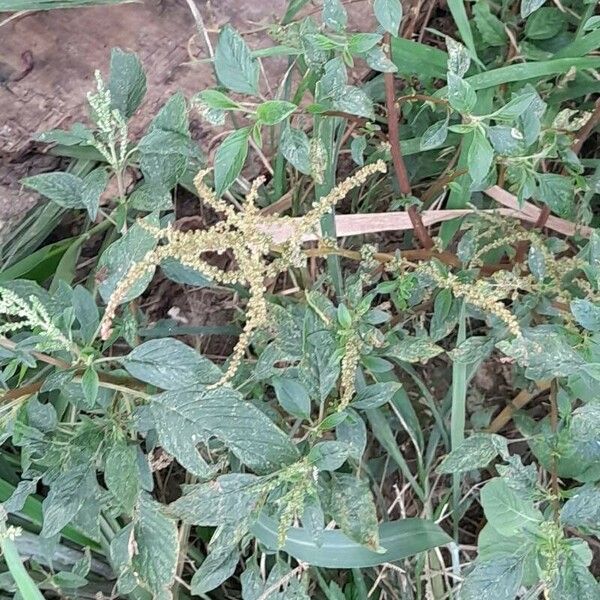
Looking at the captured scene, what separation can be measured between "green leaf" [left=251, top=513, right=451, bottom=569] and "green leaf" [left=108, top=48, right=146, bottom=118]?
1.74 feet

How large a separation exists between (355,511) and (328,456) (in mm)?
86

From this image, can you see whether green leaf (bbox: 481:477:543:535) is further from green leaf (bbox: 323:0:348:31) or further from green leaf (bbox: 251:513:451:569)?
green leaf (bbox: 323:0:348:31)

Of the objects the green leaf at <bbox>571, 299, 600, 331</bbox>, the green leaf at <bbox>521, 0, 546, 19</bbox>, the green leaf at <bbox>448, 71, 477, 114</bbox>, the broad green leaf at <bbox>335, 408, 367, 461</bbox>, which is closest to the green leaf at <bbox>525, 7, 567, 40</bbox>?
the green leaf at <bbox>521, 0, 546, 19</bbox>

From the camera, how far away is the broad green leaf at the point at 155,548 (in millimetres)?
875

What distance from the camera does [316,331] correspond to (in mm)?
922

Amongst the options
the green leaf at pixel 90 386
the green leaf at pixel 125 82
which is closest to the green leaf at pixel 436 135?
the green leaf at pixel 125 82

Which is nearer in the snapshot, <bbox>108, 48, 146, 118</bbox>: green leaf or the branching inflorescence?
the branching inflorescence

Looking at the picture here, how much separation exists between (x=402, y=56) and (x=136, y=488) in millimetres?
685

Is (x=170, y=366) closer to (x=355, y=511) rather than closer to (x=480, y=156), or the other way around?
(x=355, y=511)

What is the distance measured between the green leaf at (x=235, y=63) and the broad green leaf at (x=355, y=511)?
444 millimetres

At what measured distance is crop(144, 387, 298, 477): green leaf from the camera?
81 centimetres

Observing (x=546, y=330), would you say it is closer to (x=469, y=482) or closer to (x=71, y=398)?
(x=469, y=482)

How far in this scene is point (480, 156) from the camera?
2.77 feet

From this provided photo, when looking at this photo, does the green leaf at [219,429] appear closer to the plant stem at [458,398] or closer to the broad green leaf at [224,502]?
the broad green leaf at [224,502]
